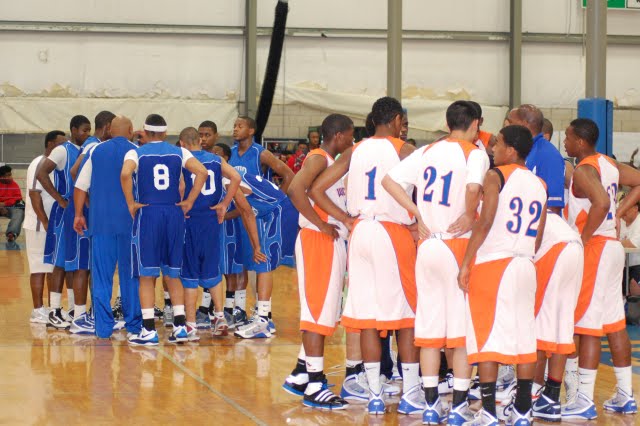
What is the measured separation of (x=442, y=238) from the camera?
6035mm

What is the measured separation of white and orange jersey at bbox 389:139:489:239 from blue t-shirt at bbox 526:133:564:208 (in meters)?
0.95

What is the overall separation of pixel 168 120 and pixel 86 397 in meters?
14.7

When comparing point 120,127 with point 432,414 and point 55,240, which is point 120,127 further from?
point 432,414

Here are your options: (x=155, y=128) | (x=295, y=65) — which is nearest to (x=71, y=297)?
(x=155, y=128)

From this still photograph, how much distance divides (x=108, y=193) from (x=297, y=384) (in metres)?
3.23

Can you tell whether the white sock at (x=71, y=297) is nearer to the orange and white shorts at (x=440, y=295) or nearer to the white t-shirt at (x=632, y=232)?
the orange and white shorts at (x=440, y=295)

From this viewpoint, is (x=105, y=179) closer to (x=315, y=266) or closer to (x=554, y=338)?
(x=315, y=266)

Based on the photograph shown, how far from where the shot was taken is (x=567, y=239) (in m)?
6.25

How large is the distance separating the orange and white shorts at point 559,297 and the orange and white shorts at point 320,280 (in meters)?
1.29

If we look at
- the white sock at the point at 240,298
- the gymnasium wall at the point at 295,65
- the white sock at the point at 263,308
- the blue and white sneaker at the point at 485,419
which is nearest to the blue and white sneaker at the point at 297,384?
the blue and white sneaker at the point at 485,419

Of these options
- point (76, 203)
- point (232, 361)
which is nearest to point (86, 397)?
point (232, 361)

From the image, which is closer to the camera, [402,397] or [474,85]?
[402,397]

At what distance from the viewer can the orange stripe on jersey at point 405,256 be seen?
6.43 meters

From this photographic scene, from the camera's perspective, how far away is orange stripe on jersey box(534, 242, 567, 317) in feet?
20.5
